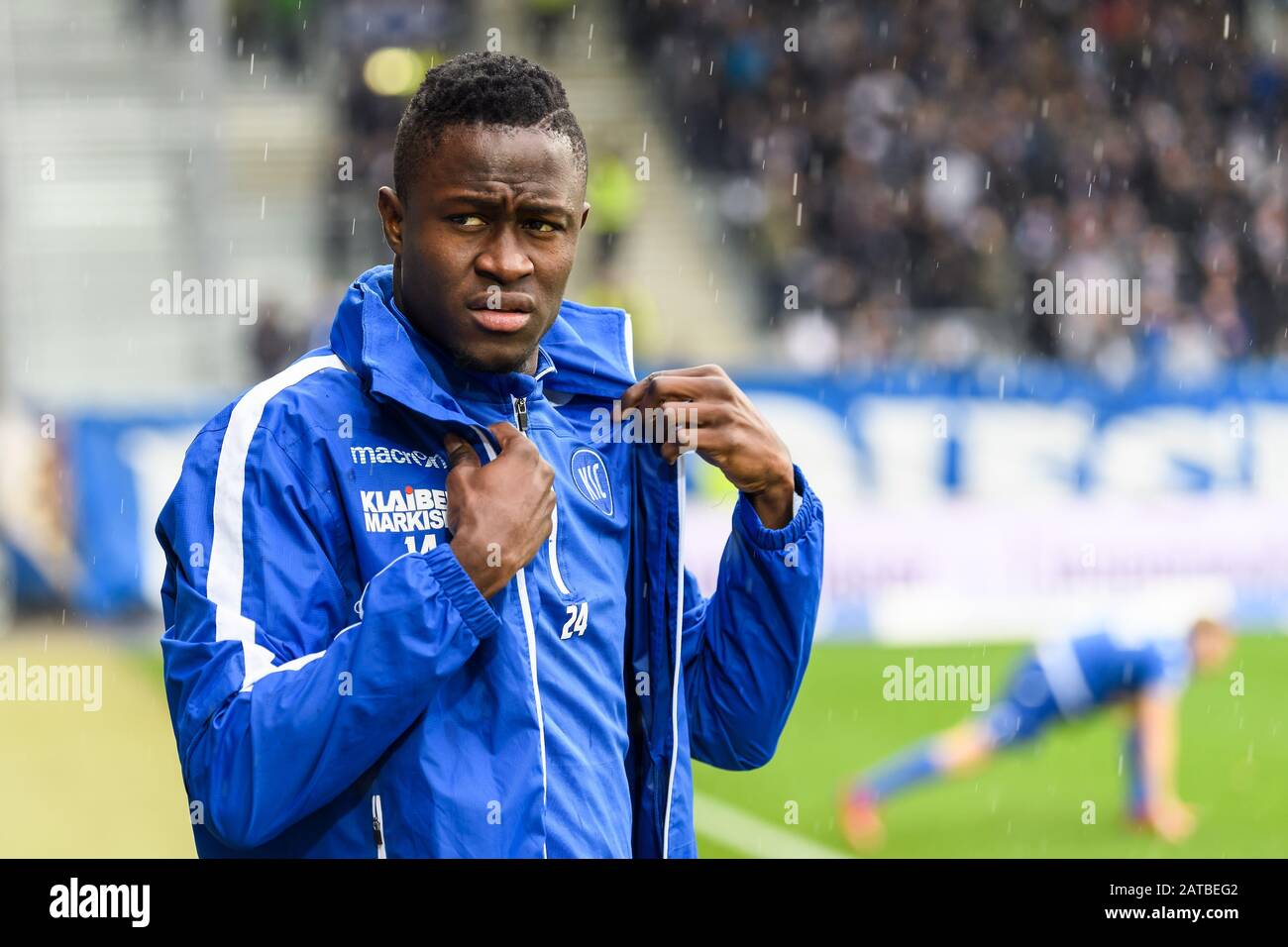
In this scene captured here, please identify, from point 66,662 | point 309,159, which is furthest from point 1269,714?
point 309,159

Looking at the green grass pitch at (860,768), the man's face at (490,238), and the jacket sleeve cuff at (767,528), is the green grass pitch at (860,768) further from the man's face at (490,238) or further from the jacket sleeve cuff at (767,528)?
the man's face at (490,238)

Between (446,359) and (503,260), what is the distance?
0.19 metres

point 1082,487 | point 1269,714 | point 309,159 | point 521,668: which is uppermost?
point 309,159

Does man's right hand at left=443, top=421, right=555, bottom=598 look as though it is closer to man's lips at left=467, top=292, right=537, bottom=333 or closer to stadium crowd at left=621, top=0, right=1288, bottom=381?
man's lips at left=467, top=292, right=537, bottom=333

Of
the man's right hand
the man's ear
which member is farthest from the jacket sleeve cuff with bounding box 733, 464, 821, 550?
the man's ear

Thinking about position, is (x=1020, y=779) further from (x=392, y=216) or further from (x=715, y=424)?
(x=392, y=216)

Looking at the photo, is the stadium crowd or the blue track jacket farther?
the stadium crowd

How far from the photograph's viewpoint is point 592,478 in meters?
2.43

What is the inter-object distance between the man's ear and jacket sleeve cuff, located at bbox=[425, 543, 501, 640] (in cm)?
47

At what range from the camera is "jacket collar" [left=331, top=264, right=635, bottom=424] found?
7.28 feet

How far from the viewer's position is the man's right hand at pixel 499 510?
212 cm
